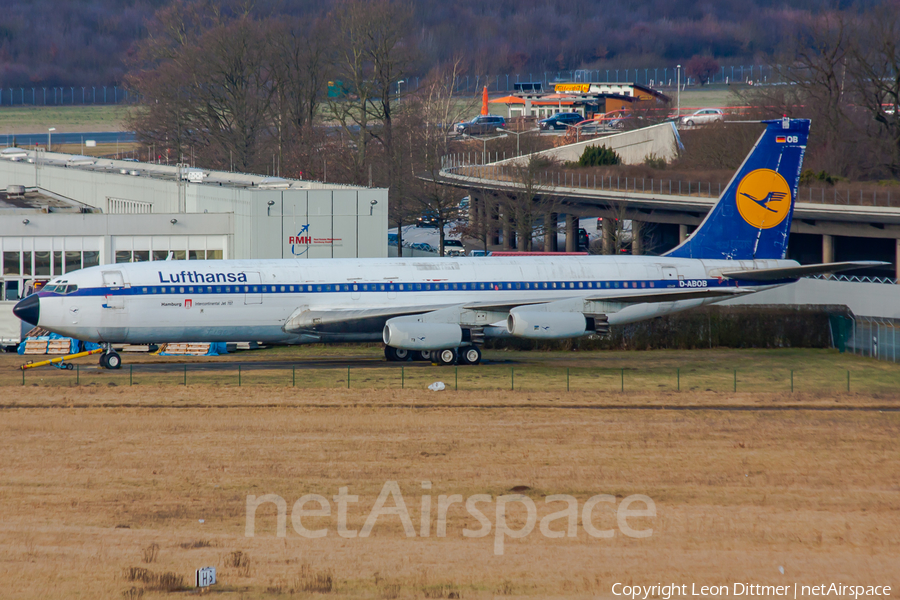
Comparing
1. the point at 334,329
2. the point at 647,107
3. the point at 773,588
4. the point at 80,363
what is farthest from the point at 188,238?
the point at 647,107

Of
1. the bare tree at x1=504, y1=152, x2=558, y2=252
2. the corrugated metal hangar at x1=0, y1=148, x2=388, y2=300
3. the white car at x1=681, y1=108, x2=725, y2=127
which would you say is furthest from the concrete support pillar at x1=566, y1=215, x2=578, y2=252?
the white car at x1=681, y1=108, x2=725, y2=127

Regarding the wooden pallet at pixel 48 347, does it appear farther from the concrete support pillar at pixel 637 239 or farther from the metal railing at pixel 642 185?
the concrete support pillar at pixel 637 239

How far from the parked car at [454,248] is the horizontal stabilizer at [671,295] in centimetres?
5114

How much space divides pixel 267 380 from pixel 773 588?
23.9m

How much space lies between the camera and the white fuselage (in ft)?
126

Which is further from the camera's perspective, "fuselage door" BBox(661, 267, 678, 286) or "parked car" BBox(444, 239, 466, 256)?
"parked car" BBox(444, 239, 466, 256)

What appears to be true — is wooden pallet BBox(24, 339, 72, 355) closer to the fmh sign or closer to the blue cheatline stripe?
the blue cheatline stripe

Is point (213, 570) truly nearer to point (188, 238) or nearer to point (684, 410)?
point (684, 410)

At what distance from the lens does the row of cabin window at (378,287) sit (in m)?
39.1

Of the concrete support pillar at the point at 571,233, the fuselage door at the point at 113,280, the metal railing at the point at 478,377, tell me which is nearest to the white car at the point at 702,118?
the concrete support pillar at the point at 571,233

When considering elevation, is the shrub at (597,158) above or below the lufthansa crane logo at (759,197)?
above

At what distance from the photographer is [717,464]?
25.9m

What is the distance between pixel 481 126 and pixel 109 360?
5175 inches

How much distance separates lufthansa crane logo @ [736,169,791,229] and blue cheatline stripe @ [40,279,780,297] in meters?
3.35
